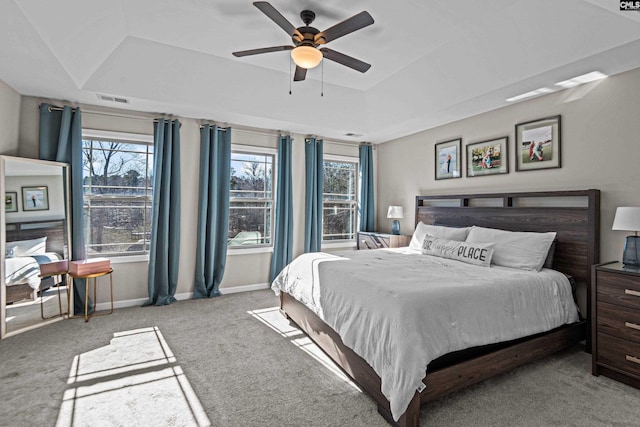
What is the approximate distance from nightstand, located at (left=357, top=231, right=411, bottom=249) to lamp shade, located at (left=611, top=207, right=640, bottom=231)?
8.67ft

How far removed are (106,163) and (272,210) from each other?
2285 millimetres

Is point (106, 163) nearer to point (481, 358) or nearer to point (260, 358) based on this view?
point (260, 358)

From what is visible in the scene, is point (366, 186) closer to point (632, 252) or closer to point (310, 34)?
point (310, 34)

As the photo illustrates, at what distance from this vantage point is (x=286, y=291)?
337cm

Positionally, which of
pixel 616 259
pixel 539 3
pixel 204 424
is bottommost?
pixel 204 424

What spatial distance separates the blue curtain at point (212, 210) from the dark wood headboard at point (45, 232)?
145cm

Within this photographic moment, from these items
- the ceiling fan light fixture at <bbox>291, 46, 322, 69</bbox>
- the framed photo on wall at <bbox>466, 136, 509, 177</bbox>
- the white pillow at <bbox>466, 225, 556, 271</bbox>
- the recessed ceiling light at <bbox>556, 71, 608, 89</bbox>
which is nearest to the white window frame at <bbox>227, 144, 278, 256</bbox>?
the ceiling fan light fixture at <bbox>291, 46, 322, 69</bbox>

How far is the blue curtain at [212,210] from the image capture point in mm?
4219

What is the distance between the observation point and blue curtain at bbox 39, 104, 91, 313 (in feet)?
11.3

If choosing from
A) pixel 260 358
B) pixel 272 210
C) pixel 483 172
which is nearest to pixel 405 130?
pixel 483 172

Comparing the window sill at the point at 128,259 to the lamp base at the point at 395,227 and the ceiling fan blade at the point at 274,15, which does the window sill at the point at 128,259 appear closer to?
the ceiling fan blade at the point at 274,15

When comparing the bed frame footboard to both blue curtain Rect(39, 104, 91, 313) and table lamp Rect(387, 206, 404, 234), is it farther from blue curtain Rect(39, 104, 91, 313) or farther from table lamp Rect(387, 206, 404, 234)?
blue curtain Rect(39, 104, 91, 313)

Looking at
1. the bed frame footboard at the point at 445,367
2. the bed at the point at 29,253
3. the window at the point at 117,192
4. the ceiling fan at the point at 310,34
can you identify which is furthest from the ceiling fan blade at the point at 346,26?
the bed at the point at 29,253

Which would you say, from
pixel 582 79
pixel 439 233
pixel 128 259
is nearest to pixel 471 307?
pixel 439 233
